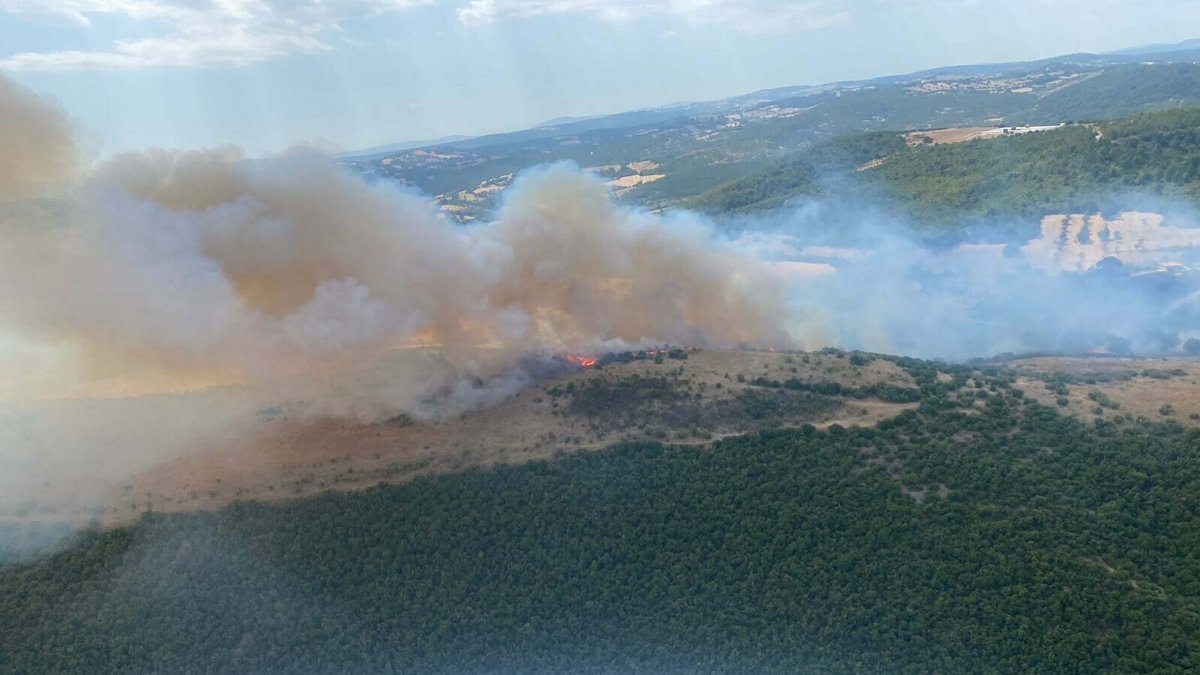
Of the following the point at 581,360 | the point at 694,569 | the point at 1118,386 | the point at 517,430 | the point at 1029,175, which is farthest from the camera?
the point at 1029,175

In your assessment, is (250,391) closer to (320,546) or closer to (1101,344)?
(320,546)

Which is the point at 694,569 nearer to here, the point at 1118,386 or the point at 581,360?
the point at 581,360

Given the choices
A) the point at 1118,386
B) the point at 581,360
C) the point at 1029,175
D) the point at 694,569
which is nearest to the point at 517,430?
the point at 581,360

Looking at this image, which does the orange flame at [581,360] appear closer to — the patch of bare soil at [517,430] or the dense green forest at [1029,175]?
the patch of bare soil at [517,430]

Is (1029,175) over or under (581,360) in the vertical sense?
over

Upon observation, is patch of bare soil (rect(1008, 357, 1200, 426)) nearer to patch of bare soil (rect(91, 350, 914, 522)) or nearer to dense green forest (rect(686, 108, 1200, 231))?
patch of bare soil (rect(91, 350, 914, 522))

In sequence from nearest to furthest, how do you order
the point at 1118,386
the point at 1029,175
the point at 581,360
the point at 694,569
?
1. the point at 694,569
2. the point at 1118,386
3. the point at 581,360
4. the point at 1029,175

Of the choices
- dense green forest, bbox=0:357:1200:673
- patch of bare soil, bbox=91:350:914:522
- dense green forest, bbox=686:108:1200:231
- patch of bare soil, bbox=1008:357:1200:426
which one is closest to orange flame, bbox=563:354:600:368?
patch of bare soil, bbox=91:350:914:522
